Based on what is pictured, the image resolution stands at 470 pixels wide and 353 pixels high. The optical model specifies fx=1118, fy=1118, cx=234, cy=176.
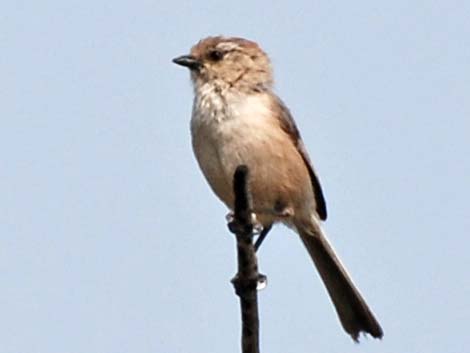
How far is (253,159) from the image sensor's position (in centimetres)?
672

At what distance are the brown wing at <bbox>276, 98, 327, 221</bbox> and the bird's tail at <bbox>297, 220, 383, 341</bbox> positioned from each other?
141mm

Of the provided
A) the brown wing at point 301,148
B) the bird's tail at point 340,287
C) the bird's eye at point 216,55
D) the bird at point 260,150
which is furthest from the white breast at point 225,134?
the bird's tail at point 340,287

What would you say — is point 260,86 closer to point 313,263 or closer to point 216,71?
point 216,71

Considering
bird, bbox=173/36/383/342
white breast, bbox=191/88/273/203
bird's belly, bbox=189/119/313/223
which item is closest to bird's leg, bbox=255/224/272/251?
bird, bbox=173/36/383/342

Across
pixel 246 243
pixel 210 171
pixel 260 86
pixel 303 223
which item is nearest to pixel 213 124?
pixel 210 171

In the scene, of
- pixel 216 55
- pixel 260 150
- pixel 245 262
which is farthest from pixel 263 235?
pixel 245 262

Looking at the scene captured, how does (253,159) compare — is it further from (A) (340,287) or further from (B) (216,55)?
(A) (340,287)

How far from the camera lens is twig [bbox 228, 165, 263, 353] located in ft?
12.4

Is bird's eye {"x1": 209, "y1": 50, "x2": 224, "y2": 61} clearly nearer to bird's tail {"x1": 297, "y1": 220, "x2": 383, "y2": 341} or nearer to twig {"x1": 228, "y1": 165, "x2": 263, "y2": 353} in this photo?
bird's tail {"x1": 297, "y1": 220, "x2": 383, "y2": 341}

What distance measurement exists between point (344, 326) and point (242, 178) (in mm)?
3404

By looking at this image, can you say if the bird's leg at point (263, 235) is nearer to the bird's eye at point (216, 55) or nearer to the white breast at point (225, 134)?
the white breast at point (225, 134)

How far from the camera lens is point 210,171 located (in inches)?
265

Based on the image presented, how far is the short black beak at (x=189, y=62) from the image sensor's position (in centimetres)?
746

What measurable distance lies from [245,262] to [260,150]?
8.74 ft
